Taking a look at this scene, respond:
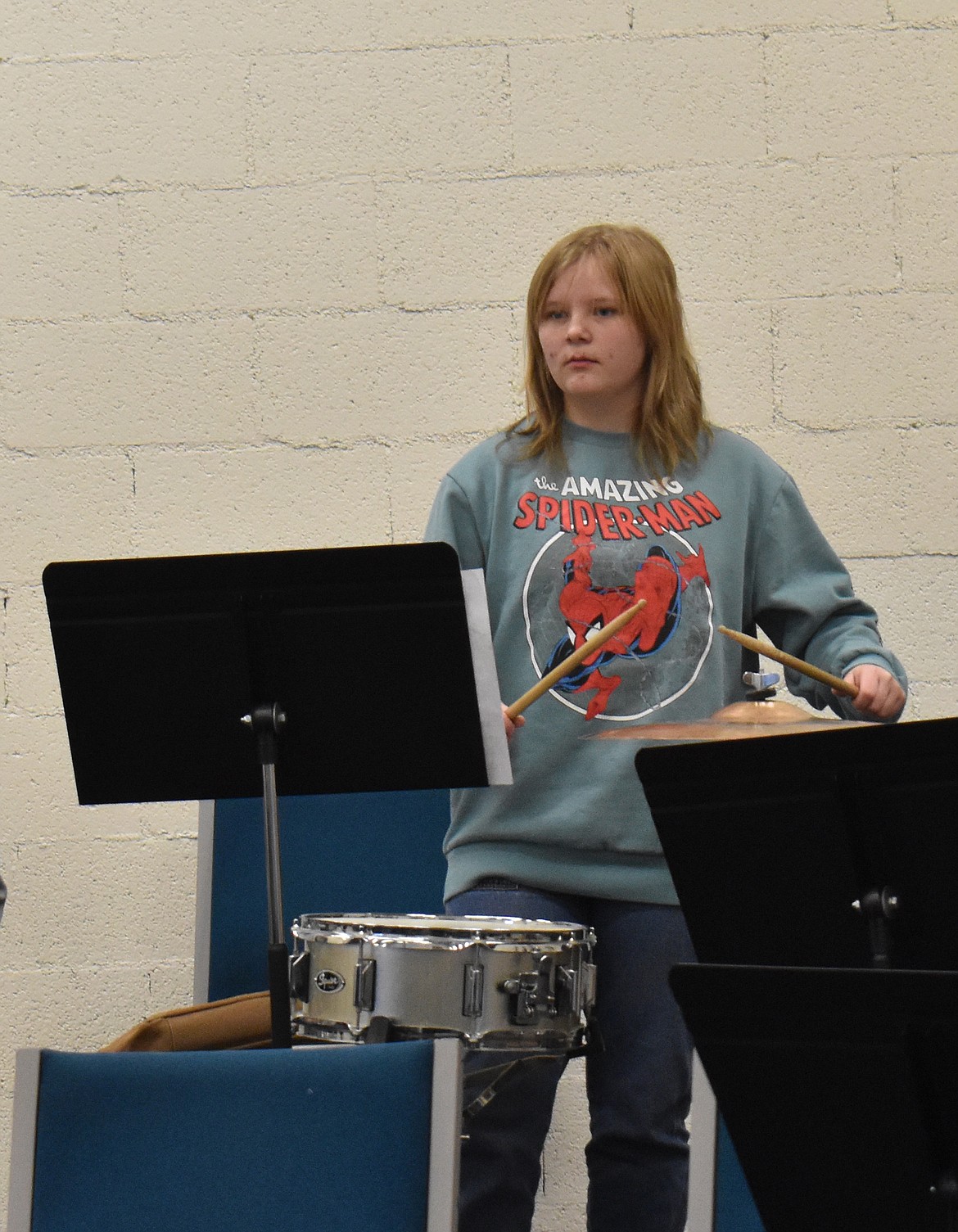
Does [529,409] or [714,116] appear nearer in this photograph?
[529,409]

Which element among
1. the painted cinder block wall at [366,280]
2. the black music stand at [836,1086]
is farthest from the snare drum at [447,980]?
the painted cinder block wall at [366,280]

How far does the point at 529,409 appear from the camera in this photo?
7.25 feet

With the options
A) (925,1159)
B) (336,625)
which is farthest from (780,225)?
(925,1159)

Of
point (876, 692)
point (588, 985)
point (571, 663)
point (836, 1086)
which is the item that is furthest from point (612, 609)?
point (836, 1086)

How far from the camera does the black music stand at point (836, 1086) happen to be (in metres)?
0.93

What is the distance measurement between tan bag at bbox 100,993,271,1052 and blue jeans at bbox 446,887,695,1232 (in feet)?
0.96

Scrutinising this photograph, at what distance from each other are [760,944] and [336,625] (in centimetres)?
60

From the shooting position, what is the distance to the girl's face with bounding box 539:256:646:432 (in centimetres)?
207

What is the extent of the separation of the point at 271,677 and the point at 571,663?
1.13 ft

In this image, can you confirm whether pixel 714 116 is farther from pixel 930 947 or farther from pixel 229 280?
pixel 930 947

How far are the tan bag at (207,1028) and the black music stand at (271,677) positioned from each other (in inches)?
10.6

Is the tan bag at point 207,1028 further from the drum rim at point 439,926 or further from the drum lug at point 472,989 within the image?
the drum lug at point 472,989

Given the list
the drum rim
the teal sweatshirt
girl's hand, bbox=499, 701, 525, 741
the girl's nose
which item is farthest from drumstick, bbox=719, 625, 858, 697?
the girl's nose

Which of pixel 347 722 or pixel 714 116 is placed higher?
pixel 714 116
